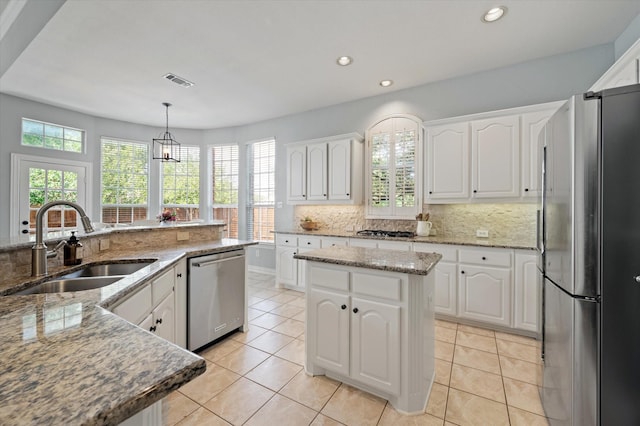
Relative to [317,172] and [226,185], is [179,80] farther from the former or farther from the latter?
[226,185]

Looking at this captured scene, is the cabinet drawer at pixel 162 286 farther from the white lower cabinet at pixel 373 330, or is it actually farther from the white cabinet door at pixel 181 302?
the white lower cabinet at pixel 373 330

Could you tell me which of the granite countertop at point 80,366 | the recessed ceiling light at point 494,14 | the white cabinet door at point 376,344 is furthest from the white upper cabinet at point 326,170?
the granite countertop at point 80,366

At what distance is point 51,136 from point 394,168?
18.8 ft

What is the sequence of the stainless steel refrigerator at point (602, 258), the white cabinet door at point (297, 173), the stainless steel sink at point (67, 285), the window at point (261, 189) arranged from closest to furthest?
the stainless steel refrigerator at point (602, 258) → the stainless steel sink at point (67, 285) → the white cabinet door at point (297, 173) → the window at point (261, 189)

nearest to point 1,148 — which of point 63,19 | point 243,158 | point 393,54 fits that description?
point 63,19

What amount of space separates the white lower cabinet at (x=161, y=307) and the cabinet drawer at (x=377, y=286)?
51.9 inches

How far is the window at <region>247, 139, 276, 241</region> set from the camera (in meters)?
5.52

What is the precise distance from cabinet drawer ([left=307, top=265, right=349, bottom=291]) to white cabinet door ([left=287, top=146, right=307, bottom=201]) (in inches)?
103

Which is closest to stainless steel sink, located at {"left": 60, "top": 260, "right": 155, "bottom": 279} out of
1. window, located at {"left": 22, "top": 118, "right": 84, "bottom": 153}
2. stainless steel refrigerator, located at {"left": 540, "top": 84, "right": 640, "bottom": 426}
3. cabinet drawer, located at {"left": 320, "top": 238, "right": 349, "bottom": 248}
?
cabinet drawer, located at {"left": 320, "top": 238, "right": 349, "bottom": 248}

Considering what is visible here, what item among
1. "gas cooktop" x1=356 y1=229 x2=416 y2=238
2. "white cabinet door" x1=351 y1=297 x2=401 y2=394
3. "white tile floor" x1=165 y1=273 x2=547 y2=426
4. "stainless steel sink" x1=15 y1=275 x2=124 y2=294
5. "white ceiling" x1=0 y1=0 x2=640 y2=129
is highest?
"white ceiling" x1=0 y1=0 x2=640 y2=129

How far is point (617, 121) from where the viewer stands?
46.9 inches

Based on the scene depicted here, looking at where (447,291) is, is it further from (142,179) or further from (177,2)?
(142,179)

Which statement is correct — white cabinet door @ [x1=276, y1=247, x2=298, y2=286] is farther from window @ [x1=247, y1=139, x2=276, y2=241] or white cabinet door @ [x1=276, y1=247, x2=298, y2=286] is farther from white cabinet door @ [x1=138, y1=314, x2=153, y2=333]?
white cabinet door @ [x1=138, y1=314, x2=153, y2=333]

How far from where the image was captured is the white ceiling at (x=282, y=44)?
241cm
